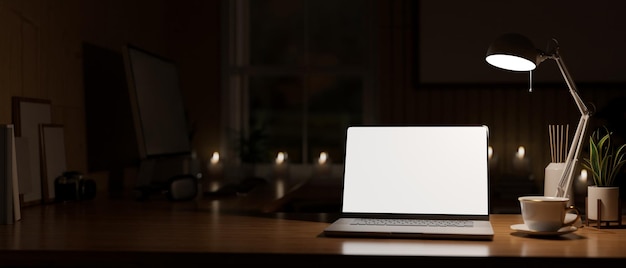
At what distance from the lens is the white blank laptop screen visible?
1.81 meters

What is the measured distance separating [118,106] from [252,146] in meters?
1.04

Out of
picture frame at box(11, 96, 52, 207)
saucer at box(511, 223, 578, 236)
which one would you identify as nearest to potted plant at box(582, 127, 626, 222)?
saucer at box(511, 223, 578, 236)

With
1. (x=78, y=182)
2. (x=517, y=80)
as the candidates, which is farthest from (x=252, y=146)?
(x=78, y=182)

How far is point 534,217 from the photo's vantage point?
161cm

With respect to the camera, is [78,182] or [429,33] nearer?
[78,182]

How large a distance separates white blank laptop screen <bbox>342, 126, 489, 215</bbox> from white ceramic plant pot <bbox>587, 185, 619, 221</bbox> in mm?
227

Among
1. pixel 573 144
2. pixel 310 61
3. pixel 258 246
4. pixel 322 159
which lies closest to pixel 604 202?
pixel 573 144

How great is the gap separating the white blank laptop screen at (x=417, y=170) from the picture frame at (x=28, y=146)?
3.18 feet

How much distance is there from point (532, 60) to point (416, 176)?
0.37 metres

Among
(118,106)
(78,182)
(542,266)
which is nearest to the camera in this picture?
(542,266)

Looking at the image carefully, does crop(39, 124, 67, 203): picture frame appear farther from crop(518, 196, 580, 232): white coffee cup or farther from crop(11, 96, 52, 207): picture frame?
crop(518, 196, 580, 232): white coffee cup

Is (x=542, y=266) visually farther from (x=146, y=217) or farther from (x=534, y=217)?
(x=146, y=217)

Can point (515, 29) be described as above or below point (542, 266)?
above

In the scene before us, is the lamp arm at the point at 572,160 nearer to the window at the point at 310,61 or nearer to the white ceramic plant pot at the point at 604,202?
the white ceramic plant pot at the point at 604,202
